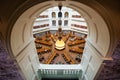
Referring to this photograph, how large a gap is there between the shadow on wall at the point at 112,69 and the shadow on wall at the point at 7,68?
2.52 m

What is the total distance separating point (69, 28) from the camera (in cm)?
1648

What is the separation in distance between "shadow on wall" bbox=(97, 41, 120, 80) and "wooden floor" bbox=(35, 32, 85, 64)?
542cm

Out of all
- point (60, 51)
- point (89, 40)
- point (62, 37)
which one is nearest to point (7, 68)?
point (89, 40)

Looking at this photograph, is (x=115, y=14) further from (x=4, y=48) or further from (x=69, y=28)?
(x=69, y=28)

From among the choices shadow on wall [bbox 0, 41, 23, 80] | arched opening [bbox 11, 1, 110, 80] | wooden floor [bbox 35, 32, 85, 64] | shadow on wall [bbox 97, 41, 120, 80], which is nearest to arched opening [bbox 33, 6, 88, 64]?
wooden floor [bbox 35, 32, 85, 64]

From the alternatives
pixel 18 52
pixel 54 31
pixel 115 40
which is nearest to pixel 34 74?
pixel 18 52

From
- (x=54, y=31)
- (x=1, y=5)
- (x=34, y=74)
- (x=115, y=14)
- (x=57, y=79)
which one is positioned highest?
(x=1, y=5)

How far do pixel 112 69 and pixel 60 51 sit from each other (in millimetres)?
7567

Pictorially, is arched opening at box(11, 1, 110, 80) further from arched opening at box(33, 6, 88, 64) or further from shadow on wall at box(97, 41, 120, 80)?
arched opening at box(33, 6, 88, 64)

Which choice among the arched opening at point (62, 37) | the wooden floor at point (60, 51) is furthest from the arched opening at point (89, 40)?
the arched opening at point (62, 37)

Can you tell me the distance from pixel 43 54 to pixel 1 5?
28.8ft

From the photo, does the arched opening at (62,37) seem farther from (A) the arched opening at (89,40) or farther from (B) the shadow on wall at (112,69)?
(B) the shadow on wall at (112,69)

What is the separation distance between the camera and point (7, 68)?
15.2ft

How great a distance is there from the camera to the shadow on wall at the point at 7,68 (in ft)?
13.2
